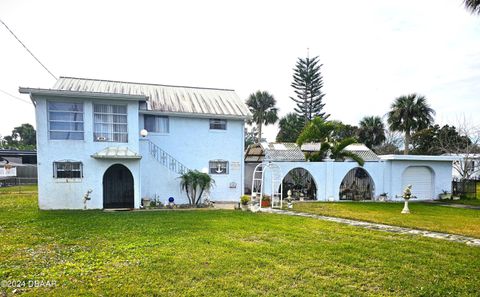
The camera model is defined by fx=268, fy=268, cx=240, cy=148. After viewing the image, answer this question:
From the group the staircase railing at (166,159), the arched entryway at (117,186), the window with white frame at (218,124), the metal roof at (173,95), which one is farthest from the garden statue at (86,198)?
the window with white frame at (218,124)

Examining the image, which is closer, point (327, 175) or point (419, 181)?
point (327, 175)

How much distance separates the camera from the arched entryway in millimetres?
15102

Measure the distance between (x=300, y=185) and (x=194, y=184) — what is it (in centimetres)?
863

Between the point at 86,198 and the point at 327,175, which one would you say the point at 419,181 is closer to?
the point at 327,175

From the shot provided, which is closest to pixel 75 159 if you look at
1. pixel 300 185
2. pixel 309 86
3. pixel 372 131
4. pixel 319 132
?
pixel 300 185

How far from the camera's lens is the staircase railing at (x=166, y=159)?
1520cm

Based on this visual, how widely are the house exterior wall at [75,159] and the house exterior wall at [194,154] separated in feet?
5.03

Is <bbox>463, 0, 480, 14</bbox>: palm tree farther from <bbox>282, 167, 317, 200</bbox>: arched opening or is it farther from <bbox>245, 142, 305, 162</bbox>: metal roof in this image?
<bbox>245, 142, 305, 162</bbox>: metal roof

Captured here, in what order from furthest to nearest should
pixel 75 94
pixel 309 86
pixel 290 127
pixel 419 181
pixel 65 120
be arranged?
pixel 309 86, pixel 290 127, pixel 419 181, pixel 65 120, pixel 75 94

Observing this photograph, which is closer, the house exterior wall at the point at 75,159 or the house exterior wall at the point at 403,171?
the house exterior wall at the point at 75,159

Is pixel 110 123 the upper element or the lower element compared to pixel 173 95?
lower

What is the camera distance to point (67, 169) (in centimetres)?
1302

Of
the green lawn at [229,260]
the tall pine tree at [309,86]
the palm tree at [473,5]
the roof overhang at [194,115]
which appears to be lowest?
the green lawn at [229,260]

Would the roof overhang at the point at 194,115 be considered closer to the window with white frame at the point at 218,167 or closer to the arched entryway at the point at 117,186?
the window with white frame at the point at 218,167
